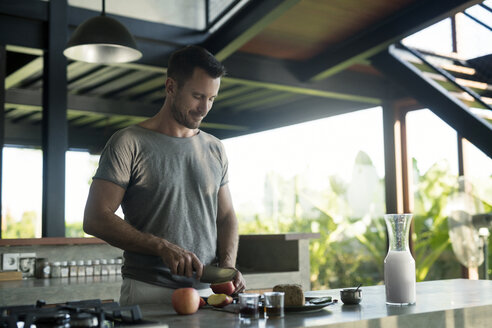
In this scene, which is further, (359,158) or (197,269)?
(359,158)

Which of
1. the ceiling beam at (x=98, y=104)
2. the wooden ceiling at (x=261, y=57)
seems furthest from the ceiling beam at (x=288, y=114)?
the ceiling beam at (x=98, y=104)

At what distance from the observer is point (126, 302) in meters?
1.93

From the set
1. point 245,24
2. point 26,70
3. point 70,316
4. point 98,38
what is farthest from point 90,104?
point 70,316

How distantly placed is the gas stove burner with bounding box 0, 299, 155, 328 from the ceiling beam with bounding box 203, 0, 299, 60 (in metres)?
2.80

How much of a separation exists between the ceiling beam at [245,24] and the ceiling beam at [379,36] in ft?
2.98

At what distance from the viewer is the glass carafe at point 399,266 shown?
173cm

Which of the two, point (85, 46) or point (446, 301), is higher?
point (85, 46)

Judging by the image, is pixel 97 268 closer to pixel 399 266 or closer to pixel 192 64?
pixel 192 64

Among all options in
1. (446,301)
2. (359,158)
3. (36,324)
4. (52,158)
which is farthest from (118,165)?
(359,158)

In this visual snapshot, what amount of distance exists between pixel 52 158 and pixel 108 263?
94cm

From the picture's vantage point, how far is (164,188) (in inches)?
76.7

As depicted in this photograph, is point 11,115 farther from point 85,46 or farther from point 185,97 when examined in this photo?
point 185,97

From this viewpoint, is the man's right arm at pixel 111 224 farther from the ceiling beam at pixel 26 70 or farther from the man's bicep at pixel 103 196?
the ceiling beam at pixel 26 70

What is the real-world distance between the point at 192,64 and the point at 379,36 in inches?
114
